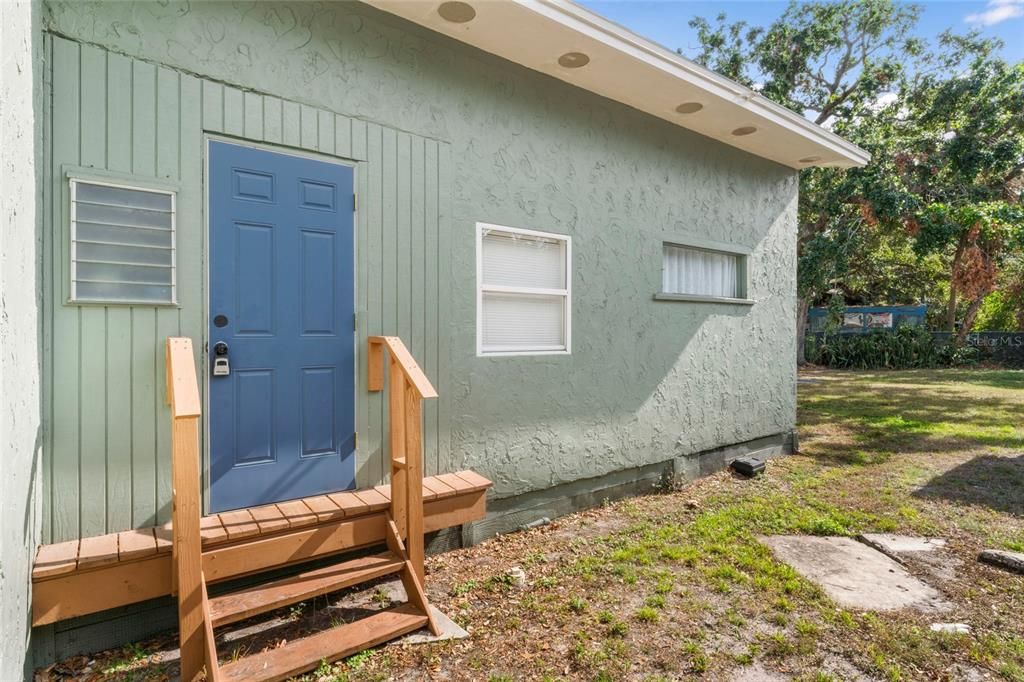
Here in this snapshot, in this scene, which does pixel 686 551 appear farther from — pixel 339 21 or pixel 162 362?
pixel 339 21

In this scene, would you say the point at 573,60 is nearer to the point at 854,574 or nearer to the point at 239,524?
the point at 239,524

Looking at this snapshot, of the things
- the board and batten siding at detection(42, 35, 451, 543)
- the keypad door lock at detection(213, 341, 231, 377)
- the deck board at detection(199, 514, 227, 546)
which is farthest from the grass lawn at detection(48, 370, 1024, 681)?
the keypad door lock at detection(213, 341, 231, 377)

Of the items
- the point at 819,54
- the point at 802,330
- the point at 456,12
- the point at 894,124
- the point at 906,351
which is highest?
the point at 819,54

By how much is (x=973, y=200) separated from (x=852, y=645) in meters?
10.7

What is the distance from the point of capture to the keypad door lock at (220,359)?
2.88 meters

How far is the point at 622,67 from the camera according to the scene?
4121 mm

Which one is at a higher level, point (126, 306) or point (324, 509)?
point (126, 306)

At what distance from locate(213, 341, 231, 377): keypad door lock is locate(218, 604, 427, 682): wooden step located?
Answer: 55.1 inches

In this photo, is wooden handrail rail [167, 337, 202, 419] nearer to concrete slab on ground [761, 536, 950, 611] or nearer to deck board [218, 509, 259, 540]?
deck board [218, 509, 259, 540]

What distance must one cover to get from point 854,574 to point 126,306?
4436mm

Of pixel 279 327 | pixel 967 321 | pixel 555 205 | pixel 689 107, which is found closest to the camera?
pixel 279 327

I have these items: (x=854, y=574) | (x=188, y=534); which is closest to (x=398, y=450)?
(x=188, y=534)

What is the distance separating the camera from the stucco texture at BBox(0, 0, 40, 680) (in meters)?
1.69

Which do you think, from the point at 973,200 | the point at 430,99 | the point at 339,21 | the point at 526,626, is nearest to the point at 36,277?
the point at 339,21
